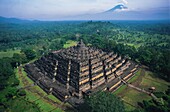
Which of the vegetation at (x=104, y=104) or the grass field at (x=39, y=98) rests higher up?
the vegetation at (x=104, y=104)

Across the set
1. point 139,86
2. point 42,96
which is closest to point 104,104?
point 42,96

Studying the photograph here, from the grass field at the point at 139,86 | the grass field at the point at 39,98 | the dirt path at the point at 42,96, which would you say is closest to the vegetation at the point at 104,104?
the grass field at the point at 139,86

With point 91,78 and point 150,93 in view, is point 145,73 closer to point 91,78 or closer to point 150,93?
point 150,93

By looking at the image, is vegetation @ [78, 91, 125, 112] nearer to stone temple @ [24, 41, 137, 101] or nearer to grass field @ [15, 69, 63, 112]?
stone temple @ [24, 41, 137, 101]

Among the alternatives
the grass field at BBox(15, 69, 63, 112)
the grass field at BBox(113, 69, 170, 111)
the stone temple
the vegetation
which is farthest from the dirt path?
the grass field at BBox(113, 69, 170, 111)

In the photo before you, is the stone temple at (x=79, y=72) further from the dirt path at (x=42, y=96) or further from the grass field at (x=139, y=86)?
the grass field at (x=139, y=86)

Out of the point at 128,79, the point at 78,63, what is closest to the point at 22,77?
the point at 78,63
